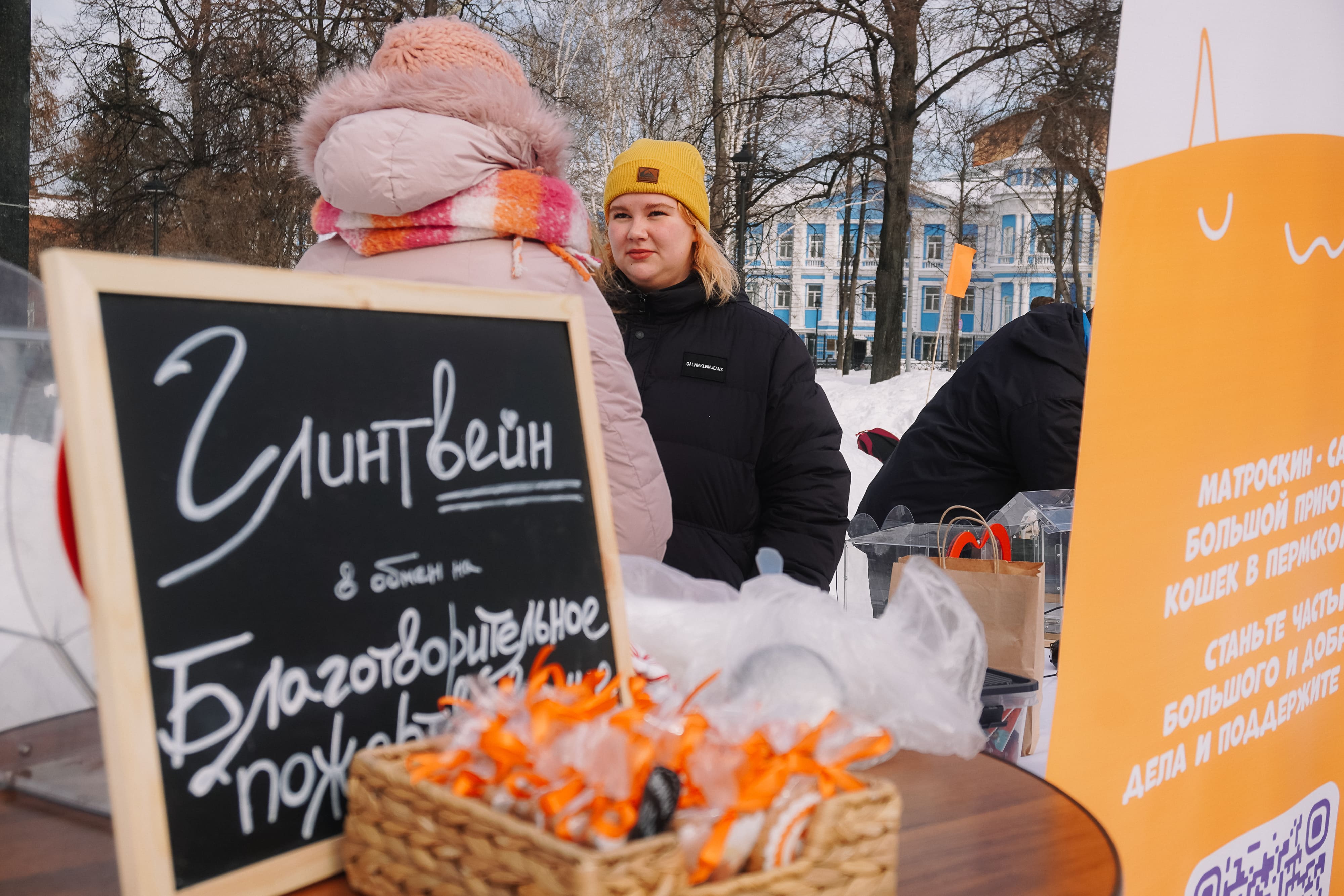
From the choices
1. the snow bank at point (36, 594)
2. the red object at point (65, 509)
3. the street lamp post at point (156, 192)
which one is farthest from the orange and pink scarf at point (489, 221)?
the street lamp post at point (156, 192)

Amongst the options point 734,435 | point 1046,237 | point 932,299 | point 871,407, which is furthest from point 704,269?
point 932,299

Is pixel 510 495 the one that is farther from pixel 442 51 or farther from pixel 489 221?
pixel 442 51

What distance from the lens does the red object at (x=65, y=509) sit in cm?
73

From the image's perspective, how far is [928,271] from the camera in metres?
50.1

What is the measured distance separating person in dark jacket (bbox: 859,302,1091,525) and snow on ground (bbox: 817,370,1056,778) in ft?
12.4

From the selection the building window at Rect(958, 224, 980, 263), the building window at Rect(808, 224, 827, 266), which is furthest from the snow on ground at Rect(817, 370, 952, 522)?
the building window at Rect(808, 224, 827, 266)

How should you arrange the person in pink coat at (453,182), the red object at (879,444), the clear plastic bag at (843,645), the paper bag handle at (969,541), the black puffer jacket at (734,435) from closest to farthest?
1. the clear plastic bag at (843,645)
2. the person in pink coat at (453,182)
3. the paper bag handle at (969,541)
4. the black puffer jacket at (734,435)
5. the red object at (879,444)

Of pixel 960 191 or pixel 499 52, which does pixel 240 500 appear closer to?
pixel 499 52

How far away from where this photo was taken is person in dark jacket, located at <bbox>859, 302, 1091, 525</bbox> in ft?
8.98

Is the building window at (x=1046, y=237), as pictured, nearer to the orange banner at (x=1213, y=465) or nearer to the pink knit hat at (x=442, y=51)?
the orange banner at (x=1213, y=465)

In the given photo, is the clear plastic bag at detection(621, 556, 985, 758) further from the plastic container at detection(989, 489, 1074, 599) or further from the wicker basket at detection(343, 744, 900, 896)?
the plastic container at detection(989, 489, 1074, 599)

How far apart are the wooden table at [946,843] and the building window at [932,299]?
51.1 m

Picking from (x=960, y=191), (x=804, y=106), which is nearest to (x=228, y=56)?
(x=804, y=106)

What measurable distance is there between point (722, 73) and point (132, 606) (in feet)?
57.4
